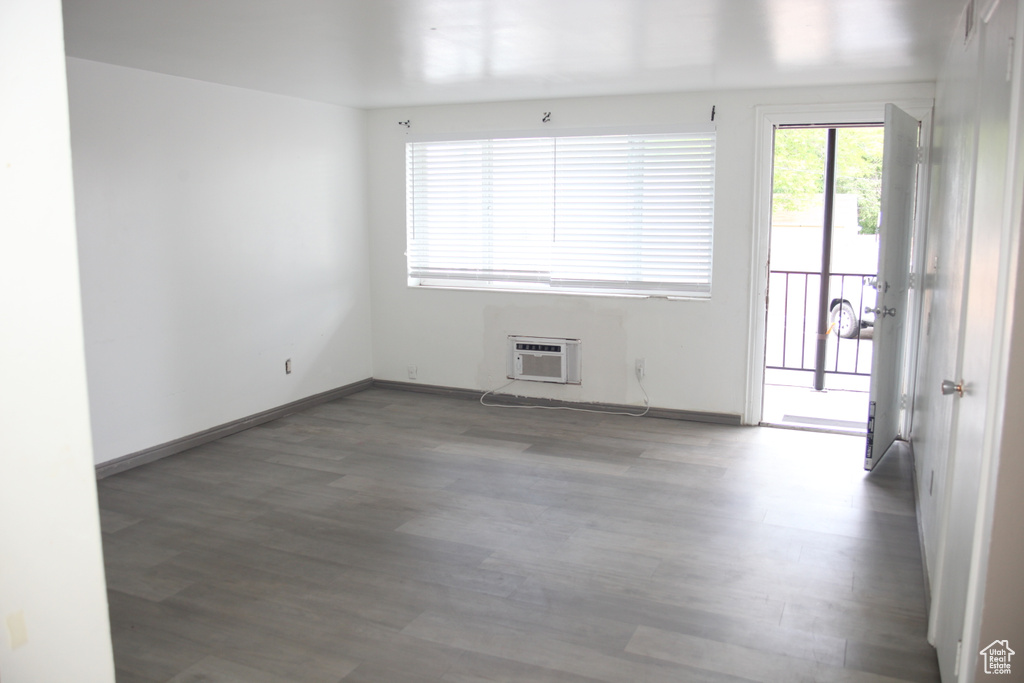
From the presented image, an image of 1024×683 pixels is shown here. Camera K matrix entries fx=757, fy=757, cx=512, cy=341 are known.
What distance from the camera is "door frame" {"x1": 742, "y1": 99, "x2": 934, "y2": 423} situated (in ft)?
15.3

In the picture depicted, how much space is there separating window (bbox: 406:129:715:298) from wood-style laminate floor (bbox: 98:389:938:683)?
1325mm

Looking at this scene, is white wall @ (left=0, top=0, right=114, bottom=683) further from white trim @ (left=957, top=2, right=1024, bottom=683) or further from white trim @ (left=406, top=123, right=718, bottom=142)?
white trim @ (left=406, top=123, right=718, bottom=142)

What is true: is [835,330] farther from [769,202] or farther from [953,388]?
[953,388]

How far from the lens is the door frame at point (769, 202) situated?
183 inches

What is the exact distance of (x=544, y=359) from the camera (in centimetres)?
580

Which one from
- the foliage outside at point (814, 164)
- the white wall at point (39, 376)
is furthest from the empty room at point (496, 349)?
the foliage outside at point (814, 164)

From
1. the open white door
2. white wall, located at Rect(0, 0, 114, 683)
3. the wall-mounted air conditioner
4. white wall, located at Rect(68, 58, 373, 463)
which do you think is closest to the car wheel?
the open white door

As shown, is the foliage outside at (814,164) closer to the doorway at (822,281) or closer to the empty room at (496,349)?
the doorway at (822,281)

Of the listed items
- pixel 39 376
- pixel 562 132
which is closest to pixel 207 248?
pixel 562 132

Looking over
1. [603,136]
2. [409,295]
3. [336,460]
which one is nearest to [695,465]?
[336,460]

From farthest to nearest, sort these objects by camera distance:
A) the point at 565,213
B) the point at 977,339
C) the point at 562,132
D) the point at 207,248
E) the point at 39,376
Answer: the point at 565,213, the point at 562,132, the point at 207,248, the point at 977,339, the point at 39,376

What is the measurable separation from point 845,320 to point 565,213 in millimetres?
3410

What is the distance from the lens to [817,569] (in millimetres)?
3098

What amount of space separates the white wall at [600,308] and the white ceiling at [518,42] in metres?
0.30
